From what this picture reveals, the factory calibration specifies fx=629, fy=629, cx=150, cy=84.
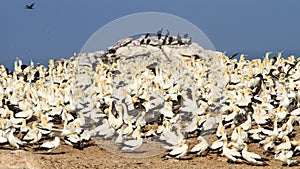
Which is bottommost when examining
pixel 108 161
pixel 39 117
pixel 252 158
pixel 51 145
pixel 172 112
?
pixel 108 161

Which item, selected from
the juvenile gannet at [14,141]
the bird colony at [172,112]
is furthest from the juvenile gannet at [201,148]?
the juvenile gannet at [14,141]

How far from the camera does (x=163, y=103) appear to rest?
16375 millimetres

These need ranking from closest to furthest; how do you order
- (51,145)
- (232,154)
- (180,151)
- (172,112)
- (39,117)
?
(232,154) → (180,151) → (51,145) → (39,117) → (172,112)

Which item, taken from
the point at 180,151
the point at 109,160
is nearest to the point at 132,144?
the point at 109,160

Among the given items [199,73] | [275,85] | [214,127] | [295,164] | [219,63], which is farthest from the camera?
[219,63]

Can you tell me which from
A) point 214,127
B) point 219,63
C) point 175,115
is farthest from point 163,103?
point 219,63

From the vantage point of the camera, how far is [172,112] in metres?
15.7

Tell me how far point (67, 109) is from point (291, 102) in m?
5.60

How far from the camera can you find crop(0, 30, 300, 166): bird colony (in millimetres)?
13570

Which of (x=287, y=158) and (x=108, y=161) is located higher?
(x=287, y=158)

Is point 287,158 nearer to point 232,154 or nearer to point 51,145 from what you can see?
point 232,154

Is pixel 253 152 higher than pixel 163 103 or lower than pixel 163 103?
lower

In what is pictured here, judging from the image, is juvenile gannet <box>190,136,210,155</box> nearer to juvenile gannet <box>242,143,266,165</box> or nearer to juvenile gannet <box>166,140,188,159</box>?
juvenile gannet <box>166,140,188,159</box>

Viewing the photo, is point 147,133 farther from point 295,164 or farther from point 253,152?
point 295,164
